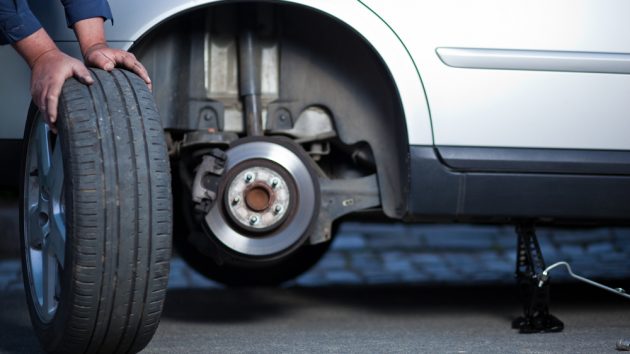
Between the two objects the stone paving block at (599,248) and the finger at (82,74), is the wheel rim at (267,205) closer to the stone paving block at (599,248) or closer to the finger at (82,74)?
the finger at (82,74)

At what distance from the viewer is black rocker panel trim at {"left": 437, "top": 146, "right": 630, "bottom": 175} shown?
3.08m

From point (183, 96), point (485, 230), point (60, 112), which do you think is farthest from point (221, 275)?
point (485, 230)

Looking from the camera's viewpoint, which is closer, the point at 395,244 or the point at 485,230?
the point at 395,244

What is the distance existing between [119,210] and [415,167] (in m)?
0.97

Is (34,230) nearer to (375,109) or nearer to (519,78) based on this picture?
(375,109)

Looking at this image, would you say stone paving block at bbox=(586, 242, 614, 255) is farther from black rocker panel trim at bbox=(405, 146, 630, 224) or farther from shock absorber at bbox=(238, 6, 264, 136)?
shock absorber at bbox=(238, 6, 264, 136)

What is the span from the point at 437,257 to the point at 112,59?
351 cm

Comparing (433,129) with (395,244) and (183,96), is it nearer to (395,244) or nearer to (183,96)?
(183,96)

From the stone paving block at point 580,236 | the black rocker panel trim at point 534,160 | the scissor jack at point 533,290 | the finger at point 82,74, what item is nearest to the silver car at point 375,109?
the black rocker panel trim at point 534,160

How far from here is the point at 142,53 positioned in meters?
3.20

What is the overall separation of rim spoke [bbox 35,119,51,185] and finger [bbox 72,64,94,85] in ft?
0.85

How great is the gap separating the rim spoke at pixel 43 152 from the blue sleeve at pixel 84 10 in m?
0.30

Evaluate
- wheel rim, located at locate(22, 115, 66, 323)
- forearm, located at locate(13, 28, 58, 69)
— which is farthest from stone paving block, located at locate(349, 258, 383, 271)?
forearm, located at locate(13, 28, 58, 69)

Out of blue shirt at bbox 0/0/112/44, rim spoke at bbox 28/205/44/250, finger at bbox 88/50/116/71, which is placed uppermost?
blue shirt at bbox 0/0/112/44
